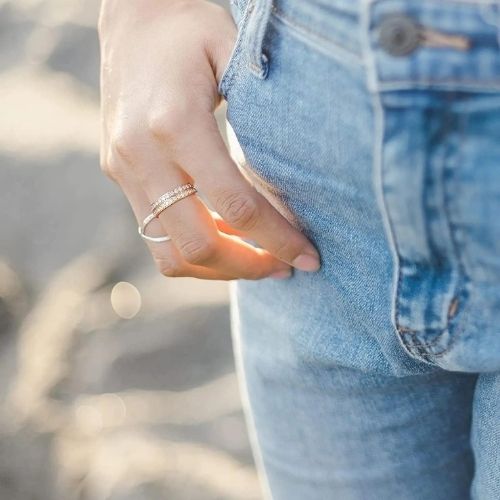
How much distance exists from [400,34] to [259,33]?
0.46ft

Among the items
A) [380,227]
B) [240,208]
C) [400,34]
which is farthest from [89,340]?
[400,34]

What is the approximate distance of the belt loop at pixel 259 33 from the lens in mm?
631

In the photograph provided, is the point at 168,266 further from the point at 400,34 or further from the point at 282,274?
the point at 400,34

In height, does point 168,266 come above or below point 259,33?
below

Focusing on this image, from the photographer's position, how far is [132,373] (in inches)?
83.0

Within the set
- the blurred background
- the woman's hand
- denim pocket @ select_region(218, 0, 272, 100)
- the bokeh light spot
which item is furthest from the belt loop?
the bokeh light spot

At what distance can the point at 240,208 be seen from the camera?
75 centimetres

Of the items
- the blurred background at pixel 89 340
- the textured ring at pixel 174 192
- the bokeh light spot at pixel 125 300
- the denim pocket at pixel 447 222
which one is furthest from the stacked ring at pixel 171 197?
the bokeh light spot at pixel 125 300

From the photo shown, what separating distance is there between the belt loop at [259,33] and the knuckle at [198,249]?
0.63ft

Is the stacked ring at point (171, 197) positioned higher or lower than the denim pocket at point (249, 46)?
lower

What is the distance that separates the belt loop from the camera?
63cm

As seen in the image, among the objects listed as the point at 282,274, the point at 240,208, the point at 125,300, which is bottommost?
the point at 125,300

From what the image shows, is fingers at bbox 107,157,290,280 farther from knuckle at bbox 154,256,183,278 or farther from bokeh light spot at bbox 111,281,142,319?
bokeh light spot at bbox 111,281,142,319

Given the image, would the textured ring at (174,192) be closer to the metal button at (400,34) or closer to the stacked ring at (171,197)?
the stacked ring at (171,197)
